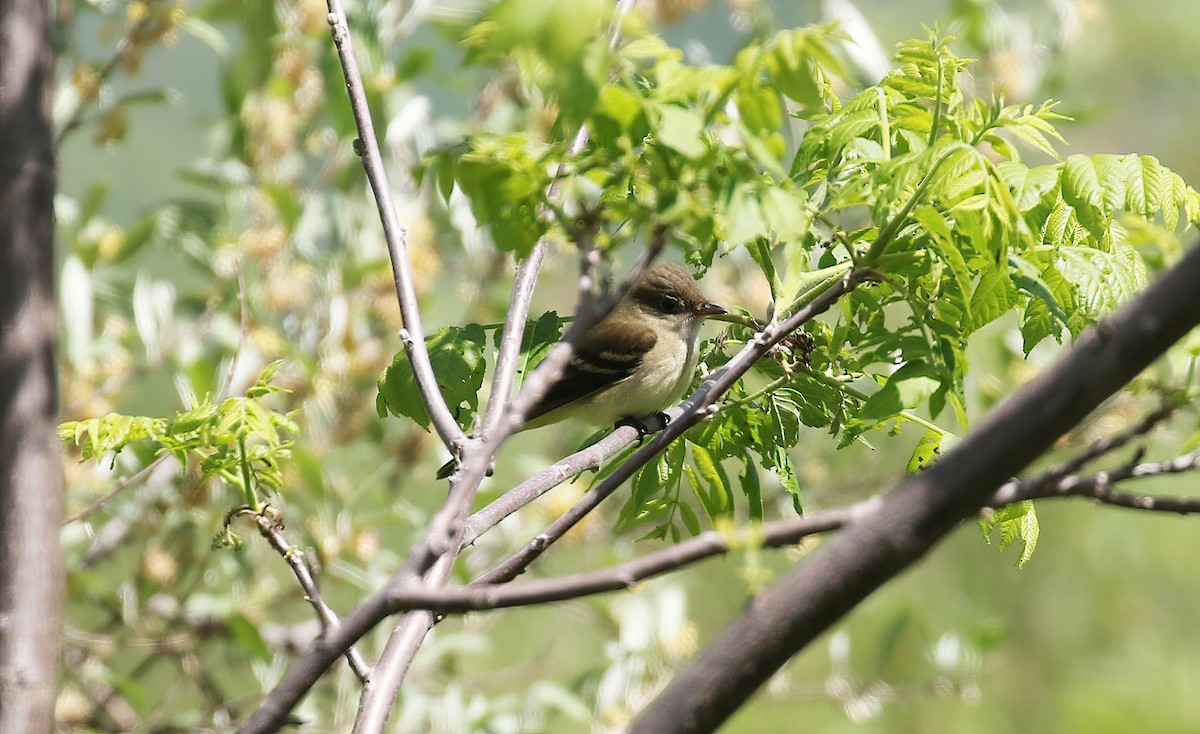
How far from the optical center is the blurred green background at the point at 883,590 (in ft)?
15.1

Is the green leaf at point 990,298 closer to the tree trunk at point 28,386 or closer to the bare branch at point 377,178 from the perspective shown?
the bare branch at point 377,178

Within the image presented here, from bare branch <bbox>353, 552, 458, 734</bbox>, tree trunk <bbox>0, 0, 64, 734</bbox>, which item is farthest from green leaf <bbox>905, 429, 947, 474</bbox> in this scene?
tree trunk <bbox>0, 0, 64, 734</bbox>

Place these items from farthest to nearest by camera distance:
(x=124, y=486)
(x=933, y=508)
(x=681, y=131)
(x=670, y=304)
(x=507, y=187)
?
1. (x=670, y=304)
2. (x=124, y=486)
3. (x=507, y=187)
4. (x=681, y=131)
5. (x=933, y=508)

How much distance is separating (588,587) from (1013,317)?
21.3ft

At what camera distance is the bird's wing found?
4.08m

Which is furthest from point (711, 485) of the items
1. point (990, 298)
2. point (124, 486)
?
point (124, 486)

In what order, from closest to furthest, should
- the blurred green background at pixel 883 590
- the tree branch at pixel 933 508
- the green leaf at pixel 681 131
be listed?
the tree branch at pixel 933 508 < the green leaf at pixel 681 131 < the blurred green background at pixel 883 590

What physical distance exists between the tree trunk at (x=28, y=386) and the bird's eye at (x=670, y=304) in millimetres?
2336

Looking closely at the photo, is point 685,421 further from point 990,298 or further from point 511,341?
point 990,298

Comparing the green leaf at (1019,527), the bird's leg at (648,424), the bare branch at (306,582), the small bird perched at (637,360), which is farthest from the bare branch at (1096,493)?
the small bird perched at (637,360)

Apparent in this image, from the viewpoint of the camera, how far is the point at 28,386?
2297 mm

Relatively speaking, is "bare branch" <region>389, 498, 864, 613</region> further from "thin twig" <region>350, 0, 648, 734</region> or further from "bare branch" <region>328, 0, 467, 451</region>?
"bare branch" <region>328, 0, 467, 451</region>

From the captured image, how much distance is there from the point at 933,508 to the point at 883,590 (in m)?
6.51

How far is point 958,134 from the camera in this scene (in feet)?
6.46
